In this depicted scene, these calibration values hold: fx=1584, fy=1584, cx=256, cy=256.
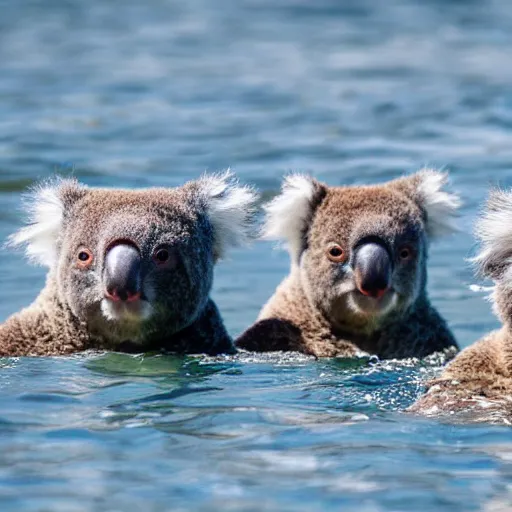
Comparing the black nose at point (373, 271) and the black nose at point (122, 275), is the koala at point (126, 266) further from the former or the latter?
the black nose at point (373, 271)

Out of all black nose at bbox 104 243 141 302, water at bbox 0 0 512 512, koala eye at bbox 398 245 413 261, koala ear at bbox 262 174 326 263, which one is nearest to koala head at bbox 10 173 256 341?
black nose at bbox 104 243 141 302

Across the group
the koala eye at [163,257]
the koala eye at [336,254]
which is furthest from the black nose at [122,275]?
the koala eye at [336,254]

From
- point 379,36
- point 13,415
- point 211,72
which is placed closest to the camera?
point 13,415

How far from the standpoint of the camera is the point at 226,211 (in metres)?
11.7

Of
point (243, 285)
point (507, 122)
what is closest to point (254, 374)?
point (243, 285)

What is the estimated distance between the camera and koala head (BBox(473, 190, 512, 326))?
9.30 metres

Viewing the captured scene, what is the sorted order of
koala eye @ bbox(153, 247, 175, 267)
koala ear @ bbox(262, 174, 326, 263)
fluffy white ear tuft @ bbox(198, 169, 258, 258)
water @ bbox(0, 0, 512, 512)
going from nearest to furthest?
water @ bbox(0, 0, 512, 512)
koala eye @ bbox(153, 247, 175, 267)
fluffy white ear tuft @ bbox(198, 169, 258, 258)
koala ear @ bbox(262, 174, 326, 263)

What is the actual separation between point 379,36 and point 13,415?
78.2ft

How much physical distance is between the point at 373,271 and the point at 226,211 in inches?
46.3

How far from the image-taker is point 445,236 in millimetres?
13008

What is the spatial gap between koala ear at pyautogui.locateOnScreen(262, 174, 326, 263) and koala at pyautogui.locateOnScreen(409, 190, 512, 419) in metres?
3.17

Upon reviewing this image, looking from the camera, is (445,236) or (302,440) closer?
(302,440)

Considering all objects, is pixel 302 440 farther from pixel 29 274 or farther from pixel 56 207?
pixel 29 274

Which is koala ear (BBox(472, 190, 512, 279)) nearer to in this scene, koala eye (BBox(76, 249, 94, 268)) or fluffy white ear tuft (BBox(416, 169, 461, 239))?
koala eye (BBox(76, 249, 94, 268))
